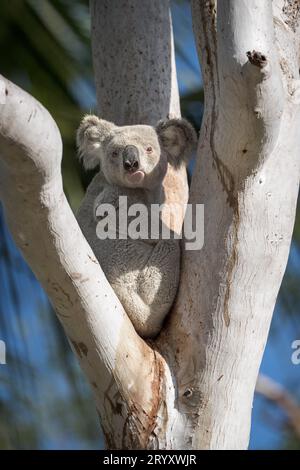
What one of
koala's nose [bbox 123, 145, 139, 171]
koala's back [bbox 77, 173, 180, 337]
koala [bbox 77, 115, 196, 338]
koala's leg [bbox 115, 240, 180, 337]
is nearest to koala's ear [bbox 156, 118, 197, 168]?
koala [bbox 77, 115, 196, 338]

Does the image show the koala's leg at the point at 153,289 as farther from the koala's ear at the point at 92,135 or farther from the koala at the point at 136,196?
the koala's ear at the point at 92,135

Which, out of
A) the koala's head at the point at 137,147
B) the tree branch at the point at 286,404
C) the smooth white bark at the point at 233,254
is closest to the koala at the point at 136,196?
the koala's head at the point at 137,147

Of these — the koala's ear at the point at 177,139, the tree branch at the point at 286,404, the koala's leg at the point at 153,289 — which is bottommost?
the tree branch at the point at 286,404

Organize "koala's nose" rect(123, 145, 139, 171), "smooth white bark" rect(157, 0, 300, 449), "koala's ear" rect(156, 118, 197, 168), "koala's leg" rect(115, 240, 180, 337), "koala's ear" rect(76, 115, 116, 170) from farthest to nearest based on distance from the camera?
1. "koala's ear" rect(76, 115, 116, 170)
2. "koala's ear" rect(156, 118, 197, 168)
3. "koala's nose" rect(123, 145, 139, 171)
4. "koala's leg" rect(115, 240, 180, 337)
5. "smooth white bark" rect(157, 0, 300, 449)

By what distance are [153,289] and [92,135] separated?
1.04 m

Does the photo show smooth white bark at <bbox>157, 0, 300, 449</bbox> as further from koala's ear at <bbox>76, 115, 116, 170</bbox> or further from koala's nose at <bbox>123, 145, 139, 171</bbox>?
koala's ear at <bbox>76, 115, 116, 170</bbox>

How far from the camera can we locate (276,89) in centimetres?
364

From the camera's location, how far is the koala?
4.29 m

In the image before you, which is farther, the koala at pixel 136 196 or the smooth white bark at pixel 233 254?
the koala at pixel 136 196

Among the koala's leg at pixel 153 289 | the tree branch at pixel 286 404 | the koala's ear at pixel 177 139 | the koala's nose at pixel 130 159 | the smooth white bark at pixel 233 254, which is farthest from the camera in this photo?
the koala's ear at pixel 177 139

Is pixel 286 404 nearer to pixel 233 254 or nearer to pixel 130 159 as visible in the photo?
pixel 233 254

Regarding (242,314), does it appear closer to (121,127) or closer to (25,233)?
(25,233)

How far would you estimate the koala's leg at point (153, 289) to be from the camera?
4.25 metres

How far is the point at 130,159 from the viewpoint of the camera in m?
4.57
